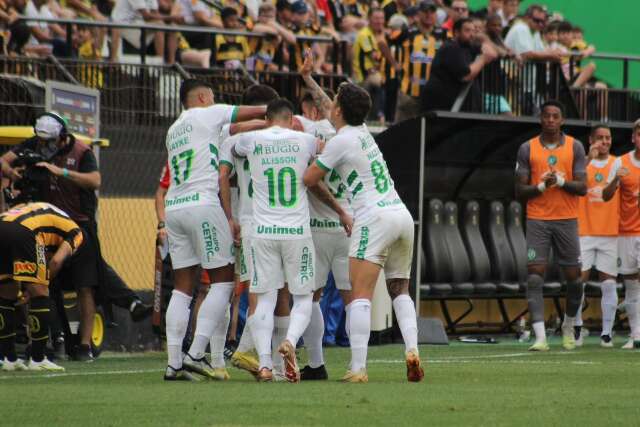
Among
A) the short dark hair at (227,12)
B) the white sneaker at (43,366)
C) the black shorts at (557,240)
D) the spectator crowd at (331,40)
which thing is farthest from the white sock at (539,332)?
the short dark hair at (227,12)

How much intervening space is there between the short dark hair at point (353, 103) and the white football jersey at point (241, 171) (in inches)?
33.1

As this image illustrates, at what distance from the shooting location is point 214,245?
10.7 metres

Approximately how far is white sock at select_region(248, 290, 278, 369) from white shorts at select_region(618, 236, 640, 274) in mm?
6871

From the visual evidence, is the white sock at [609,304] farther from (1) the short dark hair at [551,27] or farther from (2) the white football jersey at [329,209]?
(1) the short dark hair at [551,27]

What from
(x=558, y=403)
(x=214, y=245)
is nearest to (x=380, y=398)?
(x=558, y=403)

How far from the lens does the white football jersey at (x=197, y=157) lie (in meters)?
10.8

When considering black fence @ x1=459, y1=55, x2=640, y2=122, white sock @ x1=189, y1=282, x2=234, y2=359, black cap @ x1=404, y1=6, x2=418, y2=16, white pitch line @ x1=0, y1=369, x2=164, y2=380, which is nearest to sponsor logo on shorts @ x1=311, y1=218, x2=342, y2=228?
white sock @ x1=189, y1=282, x2=234, y2=359

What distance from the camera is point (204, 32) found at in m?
19.0

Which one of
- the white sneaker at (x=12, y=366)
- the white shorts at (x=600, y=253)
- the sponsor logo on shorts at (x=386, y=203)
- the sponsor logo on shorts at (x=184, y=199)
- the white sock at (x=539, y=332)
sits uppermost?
the sponsor logo on shorts at (x=386, y=203)

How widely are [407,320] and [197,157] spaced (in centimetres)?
195

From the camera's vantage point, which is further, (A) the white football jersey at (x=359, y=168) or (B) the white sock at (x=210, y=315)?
(B) the white sock at (x=210, y=315)

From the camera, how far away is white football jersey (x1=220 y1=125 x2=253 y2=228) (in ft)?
35.7

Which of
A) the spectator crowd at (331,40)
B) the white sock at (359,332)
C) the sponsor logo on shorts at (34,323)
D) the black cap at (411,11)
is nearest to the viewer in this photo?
the white sock at (359,332)

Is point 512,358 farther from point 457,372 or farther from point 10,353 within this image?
point 10,353
